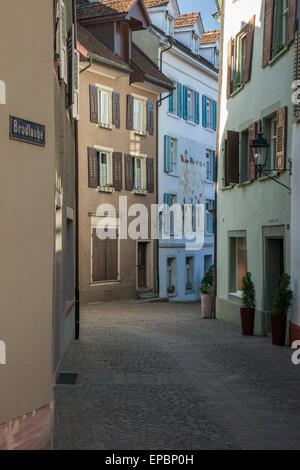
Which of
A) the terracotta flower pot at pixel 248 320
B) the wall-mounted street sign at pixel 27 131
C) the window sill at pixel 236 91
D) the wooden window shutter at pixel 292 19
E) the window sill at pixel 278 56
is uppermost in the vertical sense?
the wooden window shutter at pixel 292 19

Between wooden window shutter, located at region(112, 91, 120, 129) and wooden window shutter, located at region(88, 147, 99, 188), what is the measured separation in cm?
195

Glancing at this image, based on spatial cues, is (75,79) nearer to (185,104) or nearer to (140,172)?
(140,172)

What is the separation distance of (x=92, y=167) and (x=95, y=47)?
4770mm

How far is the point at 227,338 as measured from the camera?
16.9 metres

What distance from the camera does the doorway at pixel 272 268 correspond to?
695 inches

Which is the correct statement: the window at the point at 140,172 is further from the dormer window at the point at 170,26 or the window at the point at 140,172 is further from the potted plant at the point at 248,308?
the potted plant at the point at 248,308

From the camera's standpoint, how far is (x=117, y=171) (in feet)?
98.3

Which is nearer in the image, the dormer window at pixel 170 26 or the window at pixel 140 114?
the window at pixel 140 114

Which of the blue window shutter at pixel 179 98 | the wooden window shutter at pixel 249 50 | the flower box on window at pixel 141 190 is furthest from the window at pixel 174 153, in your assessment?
the wooden window shutter at pixel 249 50

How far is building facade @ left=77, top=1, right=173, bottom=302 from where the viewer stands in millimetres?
28266

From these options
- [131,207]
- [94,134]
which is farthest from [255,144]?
[131,207]

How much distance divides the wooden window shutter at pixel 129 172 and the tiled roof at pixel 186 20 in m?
12.6

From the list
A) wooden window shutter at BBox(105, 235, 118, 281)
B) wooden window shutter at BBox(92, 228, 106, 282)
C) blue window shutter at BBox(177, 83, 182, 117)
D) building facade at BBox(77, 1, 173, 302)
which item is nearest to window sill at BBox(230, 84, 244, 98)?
building facade at BBox(77, 1, 173, 302)

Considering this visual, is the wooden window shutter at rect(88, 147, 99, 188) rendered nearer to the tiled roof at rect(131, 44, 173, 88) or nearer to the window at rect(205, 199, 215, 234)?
the tiled roof at rect(131, 44, 173, 88)
